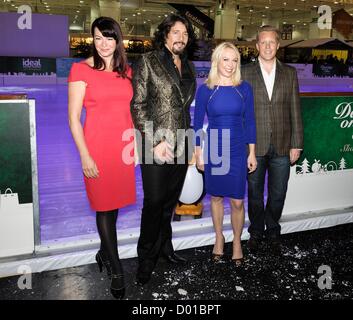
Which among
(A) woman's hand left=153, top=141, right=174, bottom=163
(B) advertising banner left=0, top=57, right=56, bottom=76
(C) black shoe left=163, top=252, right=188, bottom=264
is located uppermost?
(B) advertising banner left=0, top=57, right=56, bottom=76

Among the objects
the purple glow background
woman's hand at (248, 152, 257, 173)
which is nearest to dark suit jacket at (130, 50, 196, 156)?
woman's hand at (248, 152, 257, 173)

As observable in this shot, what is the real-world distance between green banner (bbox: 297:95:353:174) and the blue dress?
89 cm

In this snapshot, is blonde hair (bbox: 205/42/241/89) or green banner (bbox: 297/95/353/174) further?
green banner (bbox: 297/95/353/174)

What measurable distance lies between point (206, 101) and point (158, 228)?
2.54 feet

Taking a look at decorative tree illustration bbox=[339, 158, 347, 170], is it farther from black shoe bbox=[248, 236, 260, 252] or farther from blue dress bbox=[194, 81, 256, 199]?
blue dress bbox=[194, 81, 256, 199]

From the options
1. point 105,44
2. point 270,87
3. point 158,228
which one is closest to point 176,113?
point 105,44

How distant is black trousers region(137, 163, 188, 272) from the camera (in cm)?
222

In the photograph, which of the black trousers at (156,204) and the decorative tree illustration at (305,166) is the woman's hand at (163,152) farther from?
the decorative tree illustration at (305,166)

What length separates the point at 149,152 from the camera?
215 centimetres

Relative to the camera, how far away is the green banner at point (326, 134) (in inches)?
126

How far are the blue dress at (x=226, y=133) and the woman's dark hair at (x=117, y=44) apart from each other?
53 cm

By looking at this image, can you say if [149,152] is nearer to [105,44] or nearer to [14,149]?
[105,44]

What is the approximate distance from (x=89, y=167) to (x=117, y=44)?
62 centimetres

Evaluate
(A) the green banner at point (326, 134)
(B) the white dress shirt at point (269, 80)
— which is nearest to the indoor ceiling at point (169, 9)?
(A) the green banner at point (326, 134)
